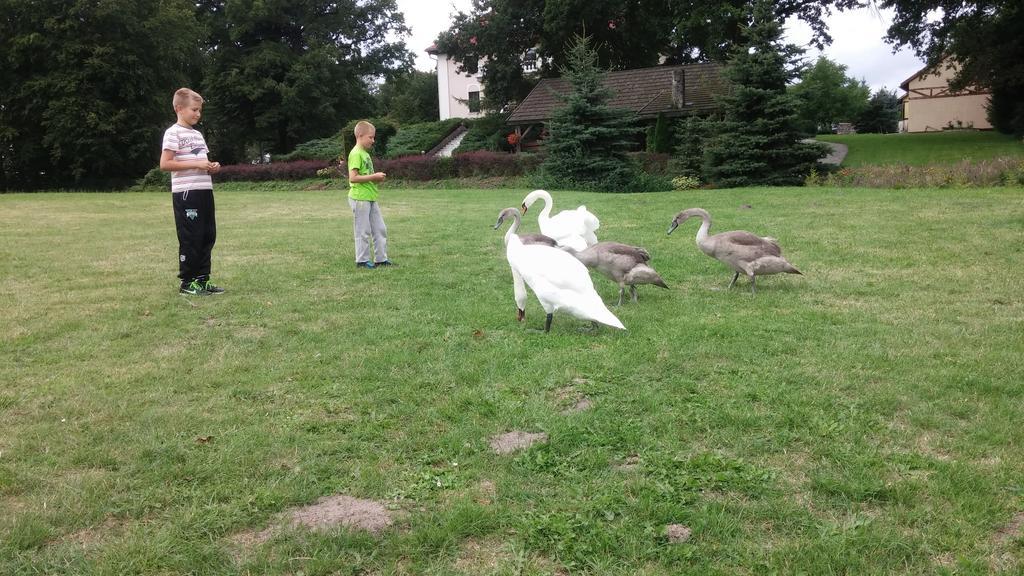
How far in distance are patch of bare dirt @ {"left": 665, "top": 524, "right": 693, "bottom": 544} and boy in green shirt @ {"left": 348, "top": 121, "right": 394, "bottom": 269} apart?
23.1ft

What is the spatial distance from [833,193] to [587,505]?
52.9 ft

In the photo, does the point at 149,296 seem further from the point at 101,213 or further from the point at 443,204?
the point at 101,213

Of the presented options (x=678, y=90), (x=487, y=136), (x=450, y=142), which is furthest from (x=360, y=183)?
(x=450, y=142)

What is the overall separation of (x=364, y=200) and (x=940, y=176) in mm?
15450

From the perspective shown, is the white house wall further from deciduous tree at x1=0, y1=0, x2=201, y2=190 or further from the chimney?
the chimney

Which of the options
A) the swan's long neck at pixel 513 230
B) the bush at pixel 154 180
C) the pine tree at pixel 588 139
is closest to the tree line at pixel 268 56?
the bush at pixel 154 180

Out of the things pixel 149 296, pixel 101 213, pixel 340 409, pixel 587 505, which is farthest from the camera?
pixel 101 213

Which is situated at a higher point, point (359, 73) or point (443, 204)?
point (359, 73)

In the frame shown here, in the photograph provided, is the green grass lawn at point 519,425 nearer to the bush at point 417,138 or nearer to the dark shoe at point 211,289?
the dark shoe at point 211,289

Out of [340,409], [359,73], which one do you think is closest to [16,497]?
[340,409]

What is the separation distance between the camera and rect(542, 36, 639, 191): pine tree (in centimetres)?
2339

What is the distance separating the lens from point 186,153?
7613 millimetres

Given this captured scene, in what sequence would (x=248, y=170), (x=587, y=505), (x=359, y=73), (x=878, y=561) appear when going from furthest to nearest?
1. (x=359, y=73)
2. (x=248, y=170)
3. (x=587, y=505)
4. (x=878, y=561)

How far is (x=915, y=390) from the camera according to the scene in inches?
174
